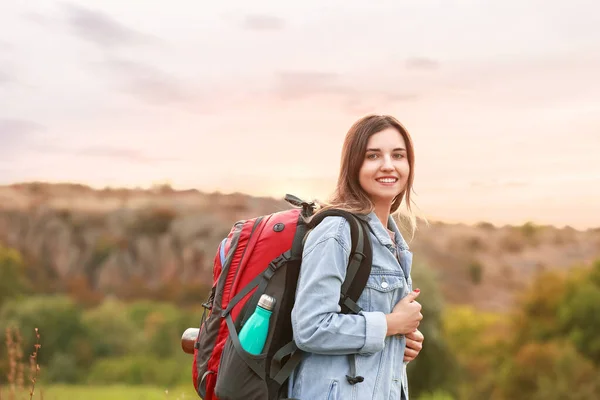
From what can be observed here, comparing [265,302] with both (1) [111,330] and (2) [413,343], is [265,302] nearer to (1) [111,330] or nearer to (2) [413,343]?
(2) [413,343]

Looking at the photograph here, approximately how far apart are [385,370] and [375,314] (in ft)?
0.91

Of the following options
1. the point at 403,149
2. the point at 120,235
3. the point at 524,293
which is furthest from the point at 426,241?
the point at 403,149

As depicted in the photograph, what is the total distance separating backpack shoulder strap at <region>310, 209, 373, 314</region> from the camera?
270 cm

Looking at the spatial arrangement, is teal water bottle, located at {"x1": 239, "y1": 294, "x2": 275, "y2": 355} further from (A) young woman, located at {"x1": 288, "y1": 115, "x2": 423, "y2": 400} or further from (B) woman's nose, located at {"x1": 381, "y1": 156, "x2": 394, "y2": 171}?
(B) woman's nose, located at {"x1": 381, "y1": 156, "x2": 394, "y2": 171}

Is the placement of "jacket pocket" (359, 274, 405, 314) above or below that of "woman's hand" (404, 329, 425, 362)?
above

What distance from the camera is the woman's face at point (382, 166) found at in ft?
9.52

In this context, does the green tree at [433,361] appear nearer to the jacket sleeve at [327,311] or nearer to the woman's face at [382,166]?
the woman's face at [382,166]

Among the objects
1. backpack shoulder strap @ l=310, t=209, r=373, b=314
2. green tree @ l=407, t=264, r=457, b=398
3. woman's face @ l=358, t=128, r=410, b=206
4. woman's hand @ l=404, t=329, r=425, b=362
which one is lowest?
green tree @ l=407, t=264, r=457, b=398

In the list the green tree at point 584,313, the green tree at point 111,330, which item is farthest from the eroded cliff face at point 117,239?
the green tree at point 584,313

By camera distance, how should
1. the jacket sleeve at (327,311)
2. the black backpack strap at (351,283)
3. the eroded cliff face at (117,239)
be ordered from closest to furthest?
the jacket sleeve at (327,311) → the black backpack strap at (351,283) → the eroded cliff face at (117,239)

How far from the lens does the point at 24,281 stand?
77.6 feet

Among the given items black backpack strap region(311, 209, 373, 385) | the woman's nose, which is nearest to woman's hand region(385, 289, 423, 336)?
black backpack strap region(311, 209, 373, 385)

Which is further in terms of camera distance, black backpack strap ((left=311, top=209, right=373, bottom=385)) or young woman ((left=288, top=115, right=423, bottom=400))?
black backpack strap ((left=311, top=209, right=373, bottom=385))

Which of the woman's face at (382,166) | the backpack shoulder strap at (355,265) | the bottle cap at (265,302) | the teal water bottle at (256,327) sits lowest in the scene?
the teal water bottle at (256,327)
